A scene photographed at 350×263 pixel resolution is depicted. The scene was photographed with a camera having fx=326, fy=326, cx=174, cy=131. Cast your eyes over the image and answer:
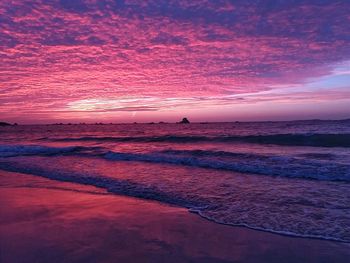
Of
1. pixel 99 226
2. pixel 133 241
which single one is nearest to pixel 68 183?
pixel 99 226

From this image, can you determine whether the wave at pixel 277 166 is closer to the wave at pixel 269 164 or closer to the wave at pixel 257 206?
the wave at pixel 269 164

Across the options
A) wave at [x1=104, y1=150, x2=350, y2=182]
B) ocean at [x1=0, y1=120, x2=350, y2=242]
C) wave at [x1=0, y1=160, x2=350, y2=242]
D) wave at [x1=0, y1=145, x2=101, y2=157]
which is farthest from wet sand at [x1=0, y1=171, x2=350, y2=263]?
wave at [x1=0, y1=145, x2=101, y2=157]

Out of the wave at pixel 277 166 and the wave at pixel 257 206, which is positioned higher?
the wave at pixel 277 166

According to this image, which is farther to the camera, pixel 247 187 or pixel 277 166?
pixel 277 166

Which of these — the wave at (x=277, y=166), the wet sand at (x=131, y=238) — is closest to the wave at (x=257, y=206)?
the wet sand at (x=131, y=238)

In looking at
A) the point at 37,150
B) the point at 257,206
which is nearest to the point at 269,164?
the point at 257,206

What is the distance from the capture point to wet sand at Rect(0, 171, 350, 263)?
5.50 metres

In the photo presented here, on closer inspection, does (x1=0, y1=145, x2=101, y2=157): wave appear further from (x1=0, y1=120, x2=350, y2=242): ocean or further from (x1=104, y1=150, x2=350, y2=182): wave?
(x1=104, y1=150, x2=350, y2=182): wave

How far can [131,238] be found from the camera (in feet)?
21.1

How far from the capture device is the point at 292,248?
5.85m

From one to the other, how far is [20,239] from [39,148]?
82.7 ft

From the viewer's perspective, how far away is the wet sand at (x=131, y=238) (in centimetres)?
550

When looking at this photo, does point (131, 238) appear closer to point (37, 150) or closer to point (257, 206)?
point (257, 206)

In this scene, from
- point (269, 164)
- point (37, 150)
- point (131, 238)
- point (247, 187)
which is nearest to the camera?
point (131, 238)
